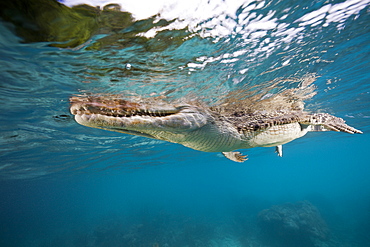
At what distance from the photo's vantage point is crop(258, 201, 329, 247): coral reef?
1523 centimetres

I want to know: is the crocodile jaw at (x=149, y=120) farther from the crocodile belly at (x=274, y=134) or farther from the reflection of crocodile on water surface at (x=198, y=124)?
the crocodile belly at (x=274, y=134)

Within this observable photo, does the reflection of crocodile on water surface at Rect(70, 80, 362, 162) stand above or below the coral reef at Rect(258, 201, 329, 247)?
above

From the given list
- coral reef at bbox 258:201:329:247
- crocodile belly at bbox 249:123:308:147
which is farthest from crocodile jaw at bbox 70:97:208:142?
coral reef at bbox 258:201:329:247

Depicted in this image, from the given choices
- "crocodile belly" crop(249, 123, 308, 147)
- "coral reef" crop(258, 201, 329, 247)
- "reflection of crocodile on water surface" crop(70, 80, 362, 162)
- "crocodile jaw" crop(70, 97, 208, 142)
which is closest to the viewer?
"crocodile jaw" crop(70, 97, 208, 142)

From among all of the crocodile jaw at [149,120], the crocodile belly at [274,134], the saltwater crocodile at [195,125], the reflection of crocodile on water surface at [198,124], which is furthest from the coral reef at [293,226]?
the crocodile jaw at [149,120]

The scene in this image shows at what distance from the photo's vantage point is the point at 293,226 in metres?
16.4

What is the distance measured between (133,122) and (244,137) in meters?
2.59

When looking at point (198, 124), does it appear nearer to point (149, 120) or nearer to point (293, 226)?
point (149, 120)

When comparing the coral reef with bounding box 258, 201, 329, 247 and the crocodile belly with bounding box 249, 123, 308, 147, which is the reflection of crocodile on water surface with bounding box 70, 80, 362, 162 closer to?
the crocodile belly with bounding box 249, 123, 308, 147

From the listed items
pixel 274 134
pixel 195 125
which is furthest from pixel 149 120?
pixel 274 134

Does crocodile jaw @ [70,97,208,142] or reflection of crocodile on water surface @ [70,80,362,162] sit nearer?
crocodile jaw @ [70,97,208,142]

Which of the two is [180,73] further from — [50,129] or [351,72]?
[50,129]

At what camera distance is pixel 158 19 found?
3477mm

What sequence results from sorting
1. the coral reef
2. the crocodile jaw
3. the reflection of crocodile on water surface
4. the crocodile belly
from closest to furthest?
the crocodile jaw → the reflection of crocodile on water surface → the crocodile belly → the coral reef
